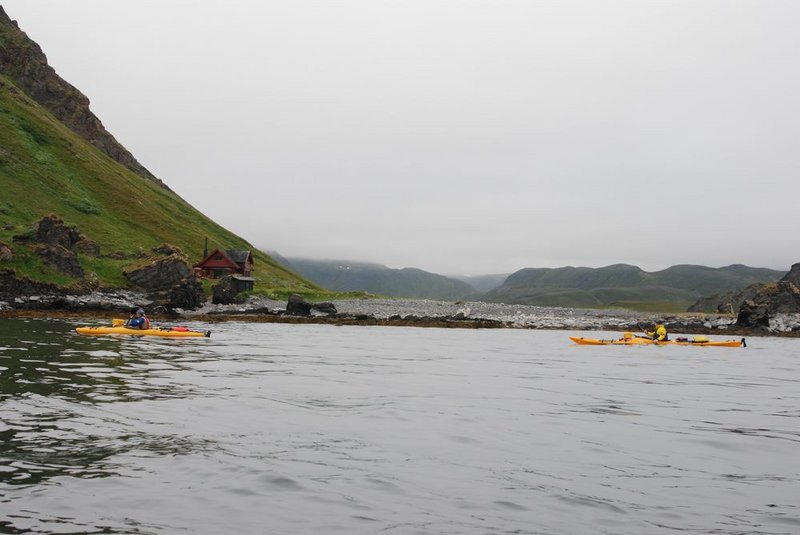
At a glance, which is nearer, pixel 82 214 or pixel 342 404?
pixel 342 404

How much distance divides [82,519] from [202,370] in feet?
60.1

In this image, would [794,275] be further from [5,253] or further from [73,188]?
[73,188]

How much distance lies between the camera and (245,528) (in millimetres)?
8188

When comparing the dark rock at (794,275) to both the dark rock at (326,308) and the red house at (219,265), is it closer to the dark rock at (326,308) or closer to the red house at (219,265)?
the dark rock at (326,308)

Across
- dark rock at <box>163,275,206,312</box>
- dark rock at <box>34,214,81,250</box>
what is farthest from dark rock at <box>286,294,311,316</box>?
dark rock at <box>34,214,81,250</box>

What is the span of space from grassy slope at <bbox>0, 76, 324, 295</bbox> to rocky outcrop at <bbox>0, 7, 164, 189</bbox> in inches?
515

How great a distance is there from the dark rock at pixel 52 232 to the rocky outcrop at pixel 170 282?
26.1 ft

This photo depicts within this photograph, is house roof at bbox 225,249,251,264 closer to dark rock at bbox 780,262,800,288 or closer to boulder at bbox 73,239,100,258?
boulder at bbox 73,239,100,258

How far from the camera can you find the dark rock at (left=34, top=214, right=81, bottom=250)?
71375mm

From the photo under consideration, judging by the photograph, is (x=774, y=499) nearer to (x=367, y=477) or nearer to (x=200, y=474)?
(x=367, y=477)

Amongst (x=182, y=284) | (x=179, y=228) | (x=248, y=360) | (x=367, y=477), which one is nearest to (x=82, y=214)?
(x=179, y=228)

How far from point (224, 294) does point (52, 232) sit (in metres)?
20.4

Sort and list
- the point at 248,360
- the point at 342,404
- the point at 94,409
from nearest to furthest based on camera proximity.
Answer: the point at 94,409
the point at 342,404
the point at 248,360

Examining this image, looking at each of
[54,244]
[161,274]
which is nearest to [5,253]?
[54,244]
